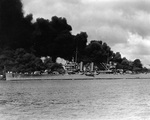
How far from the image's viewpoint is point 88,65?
19300cm

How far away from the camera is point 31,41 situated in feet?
577

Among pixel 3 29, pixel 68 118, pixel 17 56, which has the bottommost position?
pixel 68 118

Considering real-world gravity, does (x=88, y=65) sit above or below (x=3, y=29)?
below

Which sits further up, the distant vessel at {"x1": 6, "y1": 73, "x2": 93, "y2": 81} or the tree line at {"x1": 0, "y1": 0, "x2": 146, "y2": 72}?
the tree line at {"x1": 0, "y1": 0, "x2": 146, "y2": 72}

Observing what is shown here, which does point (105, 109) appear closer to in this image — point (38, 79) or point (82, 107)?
point (82, 107)

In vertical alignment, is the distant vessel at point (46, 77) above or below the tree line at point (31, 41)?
below

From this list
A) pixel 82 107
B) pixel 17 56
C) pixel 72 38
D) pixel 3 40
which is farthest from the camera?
pixel 72 38

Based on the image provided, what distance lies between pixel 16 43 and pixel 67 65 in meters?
24.5

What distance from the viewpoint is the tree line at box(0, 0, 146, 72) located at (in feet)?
525

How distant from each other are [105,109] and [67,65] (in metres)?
134

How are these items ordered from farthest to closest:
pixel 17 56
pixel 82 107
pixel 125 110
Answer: pixel 17 56 < pixel 82 107 < pixel 125 110

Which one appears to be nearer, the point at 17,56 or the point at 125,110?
the point at 125,110

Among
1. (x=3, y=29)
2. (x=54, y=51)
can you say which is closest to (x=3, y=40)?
(x=3, y=29)

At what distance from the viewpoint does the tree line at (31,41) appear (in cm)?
16000
